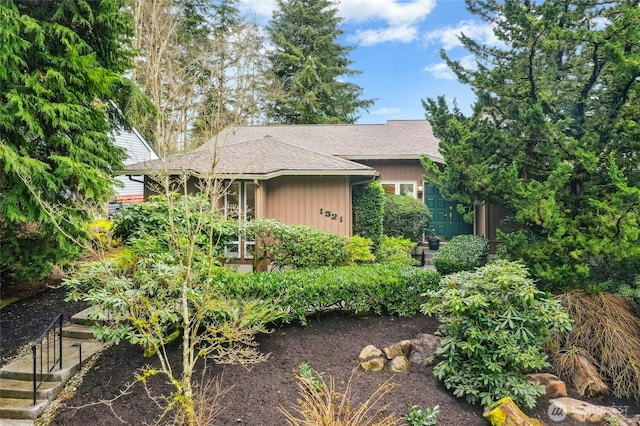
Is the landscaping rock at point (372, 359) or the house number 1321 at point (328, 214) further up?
the house number 1321 at point (328, 214)

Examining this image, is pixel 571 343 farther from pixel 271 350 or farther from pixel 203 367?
pixel 203 367

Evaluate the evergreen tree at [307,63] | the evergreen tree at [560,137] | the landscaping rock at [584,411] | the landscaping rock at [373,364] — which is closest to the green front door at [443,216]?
the evergreen tree at [560,137]

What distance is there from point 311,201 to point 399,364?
5596 millimetres

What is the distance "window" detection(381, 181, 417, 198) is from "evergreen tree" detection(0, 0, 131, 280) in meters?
9.42

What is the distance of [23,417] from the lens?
12.9ft

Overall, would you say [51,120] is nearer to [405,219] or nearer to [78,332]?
[78,332]

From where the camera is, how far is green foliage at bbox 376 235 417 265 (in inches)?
356

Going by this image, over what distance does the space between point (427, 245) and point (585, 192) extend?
7.62 m

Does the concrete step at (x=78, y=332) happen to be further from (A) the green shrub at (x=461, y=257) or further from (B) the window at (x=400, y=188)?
(B) the window at (x=400, y=188)

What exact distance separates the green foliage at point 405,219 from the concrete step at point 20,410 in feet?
32.1

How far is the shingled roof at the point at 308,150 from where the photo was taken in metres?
8.65

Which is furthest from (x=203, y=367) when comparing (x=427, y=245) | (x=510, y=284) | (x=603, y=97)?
(x=427, y=245)

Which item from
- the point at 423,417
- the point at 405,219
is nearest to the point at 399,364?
the point at 423,417

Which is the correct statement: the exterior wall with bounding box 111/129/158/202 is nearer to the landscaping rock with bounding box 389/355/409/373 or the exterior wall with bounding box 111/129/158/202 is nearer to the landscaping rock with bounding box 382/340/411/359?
the landscaping rock with bounding box 382/340/411/359
